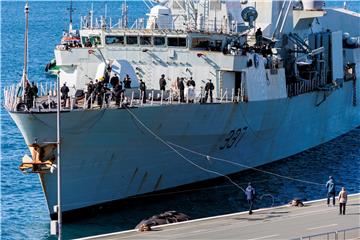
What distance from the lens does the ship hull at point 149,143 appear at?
121 feet

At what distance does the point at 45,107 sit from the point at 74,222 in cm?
493

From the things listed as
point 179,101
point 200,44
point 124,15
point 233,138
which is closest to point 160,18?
point 124,15

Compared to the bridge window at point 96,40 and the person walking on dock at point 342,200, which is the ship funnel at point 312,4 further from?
the person walking on dock at point 342,200

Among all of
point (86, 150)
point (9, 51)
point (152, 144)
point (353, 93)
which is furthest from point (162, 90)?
point (9, 51)

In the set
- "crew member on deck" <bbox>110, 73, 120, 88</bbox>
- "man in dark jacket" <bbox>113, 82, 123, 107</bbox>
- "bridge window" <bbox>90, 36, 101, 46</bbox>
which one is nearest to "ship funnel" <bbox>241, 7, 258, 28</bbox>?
"bridge window" <bbox>90, 36, 101, 46</bbox>

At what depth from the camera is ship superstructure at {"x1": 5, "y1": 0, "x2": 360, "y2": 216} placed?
123 feet

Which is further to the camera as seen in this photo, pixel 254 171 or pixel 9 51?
pixel 9 51

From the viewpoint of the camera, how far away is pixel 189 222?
3288 cm

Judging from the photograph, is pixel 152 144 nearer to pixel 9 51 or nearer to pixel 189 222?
pixel 189 222

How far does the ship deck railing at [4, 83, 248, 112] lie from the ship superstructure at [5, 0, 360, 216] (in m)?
0.05

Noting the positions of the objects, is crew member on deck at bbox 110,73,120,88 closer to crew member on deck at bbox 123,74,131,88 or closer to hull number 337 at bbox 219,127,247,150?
crew member on deck at bbox 123,74,131,88

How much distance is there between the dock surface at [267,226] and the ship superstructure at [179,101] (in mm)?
6658

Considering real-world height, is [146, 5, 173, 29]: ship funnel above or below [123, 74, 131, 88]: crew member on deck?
above

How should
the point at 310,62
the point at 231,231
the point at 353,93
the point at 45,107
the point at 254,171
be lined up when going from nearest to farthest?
the point at 231,231 < the point at 45,107 < the point at 254,171 < the point at 310,62 < the point at 353,93
